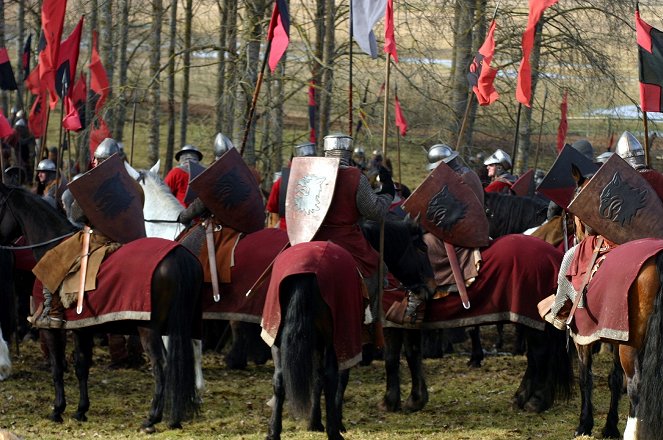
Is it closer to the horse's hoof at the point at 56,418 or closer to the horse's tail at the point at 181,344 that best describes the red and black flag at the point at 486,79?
the horse's tail at the point at 181,344

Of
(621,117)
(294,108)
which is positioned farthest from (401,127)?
(294,108)

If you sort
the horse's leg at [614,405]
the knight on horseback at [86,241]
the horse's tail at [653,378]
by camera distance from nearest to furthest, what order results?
the horse's tail at [653,378]
the horse's leg at [614,405]
the knight on horseback at [86,241]

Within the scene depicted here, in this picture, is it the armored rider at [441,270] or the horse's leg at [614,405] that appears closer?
the horse's leg at [614,405]

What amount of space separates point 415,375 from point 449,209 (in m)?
1.47

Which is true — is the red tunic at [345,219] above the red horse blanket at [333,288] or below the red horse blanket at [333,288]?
above

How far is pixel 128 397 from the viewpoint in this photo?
1016 cm

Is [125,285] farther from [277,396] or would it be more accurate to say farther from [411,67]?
[411,67]

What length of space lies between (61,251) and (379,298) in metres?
2.62

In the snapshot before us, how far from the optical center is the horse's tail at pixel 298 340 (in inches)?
292

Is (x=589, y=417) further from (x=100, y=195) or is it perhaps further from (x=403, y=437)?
(x=100, y=195)

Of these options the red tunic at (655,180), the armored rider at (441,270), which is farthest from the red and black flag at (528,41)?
the red tunic at (655,180)

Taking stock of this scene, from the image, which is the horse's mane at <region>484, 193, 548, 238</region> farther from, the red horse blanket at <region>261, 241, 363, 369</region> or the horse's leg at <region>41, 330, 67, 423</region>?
the horse's leg at <region>41, 330, 67, 423</region>

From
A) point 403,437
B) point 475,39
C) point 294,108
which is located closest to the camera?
point 403,437

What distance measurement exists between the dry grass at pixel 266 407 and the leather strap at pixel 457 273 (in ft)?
3.26
